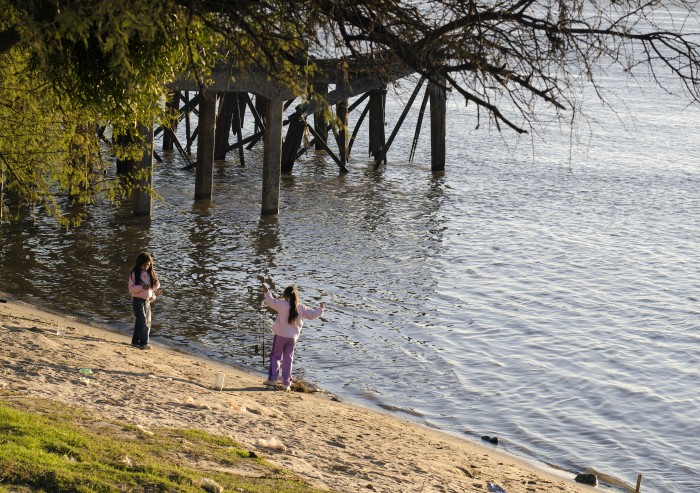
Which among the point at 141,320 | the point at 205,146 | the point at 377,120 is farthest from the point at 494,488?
the point at 377,120

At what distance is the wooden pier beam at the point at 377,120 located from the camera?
30391mm

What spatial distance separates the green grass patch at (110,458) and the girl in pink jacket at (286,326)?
2.86 m

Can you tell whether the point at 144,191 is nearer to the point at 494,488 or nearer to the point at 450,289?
the point at 450,289

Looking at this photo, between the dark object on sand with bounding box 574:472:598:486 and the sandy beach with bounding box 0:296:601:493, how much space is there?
13 cm

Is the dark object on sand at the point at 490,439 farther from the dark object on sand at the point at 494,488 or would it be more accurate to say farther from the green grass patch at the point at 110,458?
the green grass patch at the point at 110,458

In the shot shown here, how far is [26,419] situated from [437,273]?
1336 cm

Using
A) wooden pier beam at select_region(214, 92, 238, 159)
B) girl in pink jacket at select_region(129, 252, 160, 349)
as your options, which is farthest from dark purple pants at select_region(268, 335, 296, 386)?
wooden pier beam at select_region(214, 92, 238, 159)

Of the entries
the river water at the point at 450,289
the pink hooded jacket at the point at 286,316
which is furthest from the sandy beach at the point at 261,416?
the river water at the point at 450,289

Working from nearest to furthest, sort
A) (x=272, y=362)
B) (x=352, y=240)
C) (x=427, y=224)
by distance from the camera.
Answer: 1. (x=272, y=362)
2. (x=352, y=240)
3. (x=427, y=224)

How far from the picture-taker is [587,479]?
38.3 feet

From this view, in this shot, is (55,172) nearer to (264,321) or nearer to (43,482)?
(264,321)

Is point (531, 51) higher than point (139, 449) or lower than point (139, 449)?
higher

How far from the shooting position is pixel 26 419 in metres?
7.93

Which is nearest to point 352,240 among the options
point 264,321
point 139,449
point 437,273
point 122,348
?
point 437,273
